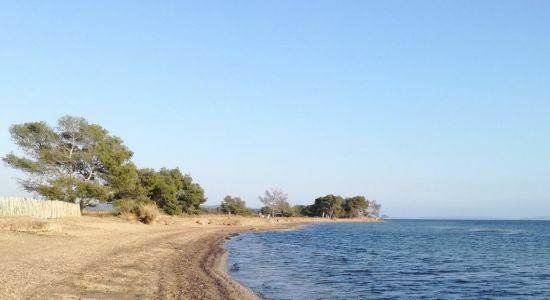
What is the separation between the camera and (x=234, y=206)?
385ft

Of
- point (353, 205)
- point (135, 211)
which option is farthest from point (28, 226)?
point (353, 205)

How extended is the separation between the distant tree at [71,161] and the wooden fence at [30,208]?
30.6 feet

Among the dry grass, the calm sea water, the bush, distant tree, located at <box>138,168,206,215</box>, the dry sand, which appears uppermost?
distant tree, located at <box>138,168,206,215</box>

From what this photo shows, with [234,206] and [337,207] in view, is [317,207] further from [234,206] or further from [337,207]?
[234,206]

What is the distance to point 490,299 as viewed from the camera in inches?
753

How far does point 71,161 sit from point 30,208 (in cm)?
1970

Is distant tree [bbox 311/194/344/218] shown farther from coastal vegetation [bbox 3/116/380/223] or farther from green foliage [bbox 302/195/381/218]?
coastal vegetation [bbox 3/116/380/223]

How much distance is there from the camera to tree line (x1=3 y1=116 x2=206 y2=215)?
53.7 meters

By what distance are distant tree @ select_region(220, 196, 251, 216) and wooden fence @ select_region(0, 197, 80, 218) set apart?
242 feet

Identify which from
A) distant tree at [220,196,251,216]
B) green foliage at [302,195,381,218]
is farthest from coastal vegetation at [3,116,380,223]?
green foliage at [302,195,381,218]

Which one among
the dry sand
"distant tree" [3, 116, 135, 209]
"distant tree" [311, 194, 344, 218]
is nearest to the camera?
the dry sand

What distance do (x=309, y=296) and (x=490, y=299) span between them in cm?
710

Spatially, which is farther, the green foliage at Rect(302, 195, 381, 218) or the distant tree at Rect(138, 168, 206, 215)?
the green foliage at Rect(302, 195, 381, 218)

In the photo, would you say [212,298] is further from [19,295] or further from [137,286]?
[19,295]
